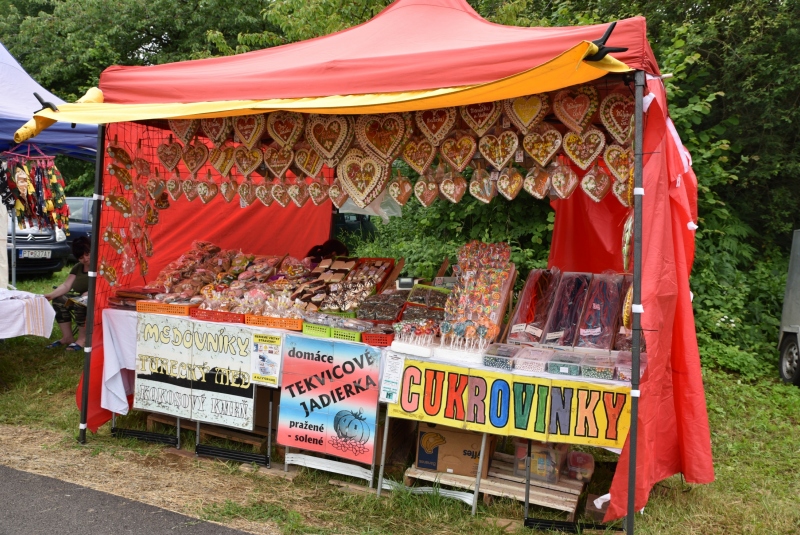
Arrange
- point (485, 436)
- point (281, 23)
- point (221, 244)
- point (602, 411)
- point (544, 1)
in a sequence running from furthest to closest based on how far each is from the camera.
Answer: point (544, 1)
point (281, 23)
point (221, 244)
point (485, 436)
point (602, 411)

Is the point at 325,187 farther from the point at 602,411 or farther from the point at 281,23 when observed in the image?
the point at 281,23

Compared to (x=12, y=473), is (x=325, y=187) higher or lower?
higher

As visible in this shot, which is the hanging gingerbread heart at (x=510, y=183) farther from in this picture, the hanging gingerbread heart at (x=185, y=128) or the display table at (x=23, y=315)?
the display table at (x=23, y=315)

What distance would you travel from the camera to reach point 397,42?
13.3 ft

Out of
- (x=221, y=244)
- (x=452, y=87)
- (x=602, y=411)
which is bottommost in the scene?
(x=602, y=411)

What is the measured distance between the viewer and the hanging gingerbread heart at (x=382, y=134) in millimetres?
4066

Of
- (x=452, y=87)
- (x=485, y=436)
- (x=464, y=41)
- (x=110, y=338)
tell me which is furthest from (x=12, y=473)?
(x=464, y=41)

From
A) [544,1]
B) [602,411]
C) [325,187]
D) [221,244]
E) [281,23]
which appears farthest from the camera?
[544,1]

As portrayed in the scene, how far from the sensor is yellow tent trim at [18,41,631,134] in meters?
2.90

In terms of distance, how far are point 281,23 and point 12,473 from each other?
7.54 m

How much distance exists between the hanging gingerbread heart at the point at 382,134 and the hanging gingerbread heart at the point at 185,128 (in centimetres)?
148

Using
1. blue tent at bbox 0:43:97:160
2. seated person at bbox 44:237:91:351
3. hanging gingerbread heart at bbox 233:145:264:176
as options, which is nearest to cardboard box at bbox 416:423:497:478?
hanging gingerbread heart at bbox 233:145:264:176

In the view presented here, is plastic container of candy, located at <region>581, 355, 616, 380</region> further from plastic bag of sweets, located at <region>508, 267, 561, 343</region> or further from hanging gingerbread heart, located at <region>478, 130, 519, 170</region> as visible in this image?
hanging gingerbread heart, located at <region>478, 130, 519, 170</region>

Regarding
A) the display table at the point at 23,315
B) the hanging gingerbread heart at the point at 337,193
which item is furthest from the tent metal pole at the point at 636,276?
the display table at the point at 23,315
